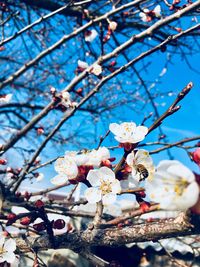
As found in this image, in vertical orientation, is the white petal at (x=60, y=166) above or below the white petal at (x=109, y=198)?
above

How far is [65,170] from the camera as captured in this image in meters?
1.09

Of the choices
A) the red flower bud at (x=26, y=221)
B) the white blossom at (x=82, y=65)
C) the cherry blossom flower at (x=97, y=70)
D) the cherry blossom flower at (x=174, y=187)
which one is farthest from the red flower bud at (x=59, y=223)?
the white blossom at (x=82, y=65)

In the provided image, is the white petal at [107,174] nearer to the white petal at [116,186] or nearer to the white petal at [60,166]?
the white petal at [116,186]

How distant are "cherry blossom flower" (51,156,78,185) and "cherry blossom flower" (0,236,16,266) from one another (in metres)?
0.41

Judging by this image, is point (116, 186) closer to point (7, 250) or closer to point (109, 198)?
point (109, 198)

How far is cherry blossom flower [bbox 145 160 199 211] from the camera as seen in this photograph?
0.66 m

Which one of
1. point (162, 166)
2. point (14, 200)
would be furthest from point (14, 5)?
point (162, 166)

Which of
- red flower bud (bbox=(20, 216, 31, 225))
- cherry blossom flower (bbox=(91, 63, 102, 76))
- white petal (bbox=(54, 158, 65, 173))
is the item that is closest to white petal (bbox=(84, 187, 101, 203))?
white petal (bbox=(54, 158, 65, 173))

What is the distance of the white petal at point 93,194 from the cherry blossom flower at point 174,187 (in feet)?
1.02

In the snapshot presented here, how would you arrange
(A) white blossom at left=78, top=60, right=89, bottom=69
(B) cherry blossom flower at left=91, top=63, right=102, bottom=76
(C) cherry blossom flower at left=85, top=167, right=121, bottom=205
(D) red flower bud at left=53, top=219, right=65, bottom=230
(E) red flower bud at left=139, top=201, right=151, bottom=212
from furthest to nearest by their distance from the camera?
1. (A) white blossom at left=78, top=60, right=89, bottom=69
2. (B) cherry blossom flower at left=91, top=63, right=102, bottom=76
3. (D) red flower bud at left=53, top=219, right=65, bottom=230
4. (C) cherry blossom flower at left=85, top=167, right=121, bottom=205
5. (E) red flower bud at left=139, top=201, right=151, bottom=212

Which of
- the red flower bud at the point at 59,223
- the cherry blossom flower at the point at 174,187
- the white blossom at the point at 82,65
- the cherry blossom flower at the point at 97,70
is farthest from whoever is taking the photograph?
the white blossom at the point at 82,65

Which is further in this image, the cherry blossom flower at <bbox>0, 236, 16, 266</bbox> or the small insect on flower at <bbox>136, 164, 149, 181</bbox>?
Answer: the cherry blossom flower at <bbox>0, 236, 16, 266</bbox>

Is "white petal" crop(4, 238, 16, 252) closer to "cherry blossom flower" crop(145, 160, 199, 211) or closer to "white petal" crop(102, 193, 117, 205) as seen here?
"white petal" crop(102, 193, 117, 205)

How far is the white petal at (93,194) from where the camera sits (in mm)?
1097
